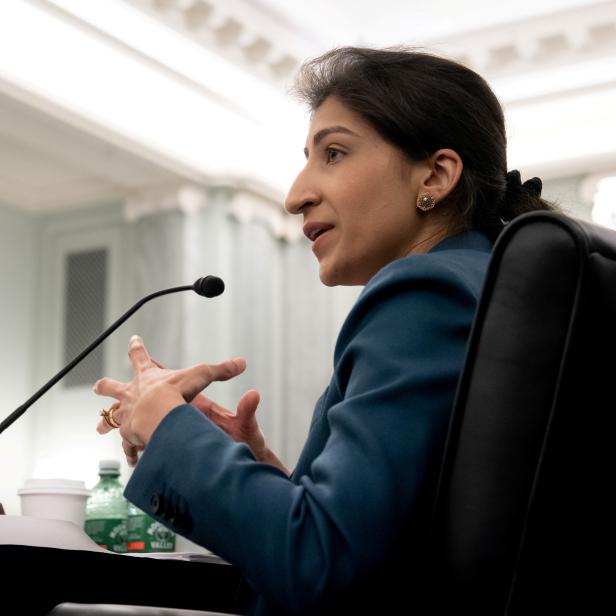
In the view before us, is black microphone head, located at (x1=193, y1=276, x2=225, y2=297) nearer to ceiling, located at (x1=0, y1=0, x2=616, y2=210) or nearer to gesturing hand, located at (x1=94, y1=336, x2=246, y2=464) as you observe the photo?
gesturing hand, located at (x1=94, y1=336, x2=246, y2=464)

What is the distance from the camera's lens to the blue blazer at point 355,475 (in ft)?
3.26

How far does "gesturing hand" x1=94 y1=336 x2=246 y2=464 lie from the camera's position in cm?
116

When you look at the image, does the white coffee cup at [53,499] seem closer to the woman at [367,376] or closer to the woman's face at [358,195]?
the woman at [367,376]

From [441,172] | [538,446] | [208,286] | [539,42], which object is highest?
[539,42]

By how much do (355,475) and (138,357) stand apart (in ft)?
1.34

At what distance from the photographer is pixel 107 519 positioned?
2.39 meters

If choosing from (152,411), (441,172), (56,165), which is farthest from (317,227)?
(56,165)

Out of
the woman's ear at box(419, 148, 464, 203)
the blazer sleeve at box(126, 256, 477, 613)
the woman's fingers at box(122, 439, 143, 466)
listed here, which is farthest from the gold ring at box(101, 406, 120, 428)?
the woman's ear at box(419, 148, 464, 203)

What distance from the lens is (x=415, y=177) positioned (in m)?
1.38

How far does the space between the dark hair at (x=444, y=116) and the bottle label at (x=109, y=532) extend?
124 centimetres

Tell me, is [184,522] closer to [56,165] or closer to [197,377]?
[197,377]

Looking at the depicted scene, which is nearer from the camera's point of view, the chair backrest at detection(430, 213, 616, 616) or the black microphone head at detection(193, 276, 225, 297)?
the chair backrest at detection(430, 213, 616, 616)

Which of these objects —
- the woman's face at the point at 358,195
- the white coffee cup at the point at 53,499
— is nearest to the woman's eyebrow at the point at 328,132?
the woman's face at the point at 358,195

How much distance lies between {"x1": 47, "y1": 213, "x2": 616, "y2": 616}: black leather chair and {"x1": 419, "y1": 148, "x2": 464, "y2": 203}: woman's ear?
1.36ft
